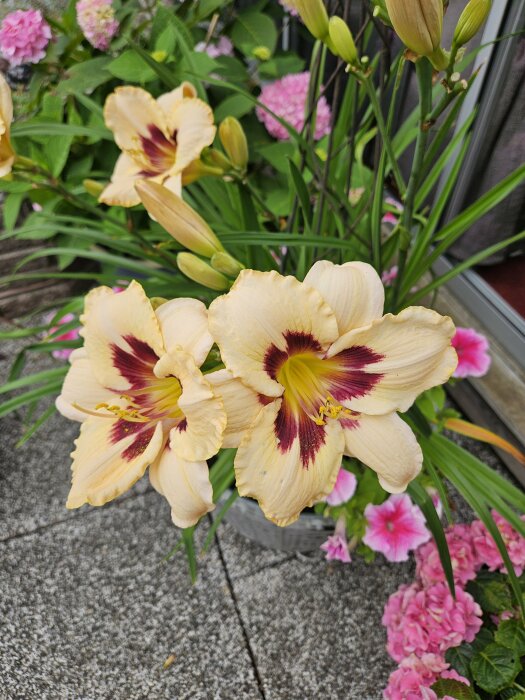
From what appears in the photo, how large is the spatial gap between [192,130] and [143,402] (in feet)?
1.62

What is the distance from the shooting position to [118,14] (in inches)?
58.7

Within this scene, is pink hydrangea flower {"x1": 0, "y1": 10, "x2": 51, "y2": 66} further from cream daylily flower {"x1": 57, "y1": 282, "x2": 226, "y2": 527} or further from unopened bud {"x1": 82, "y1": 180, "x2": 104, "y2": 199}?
cream daylily flower {"x1": 57, "y1": 282, "x2": 226, "y2": 527}

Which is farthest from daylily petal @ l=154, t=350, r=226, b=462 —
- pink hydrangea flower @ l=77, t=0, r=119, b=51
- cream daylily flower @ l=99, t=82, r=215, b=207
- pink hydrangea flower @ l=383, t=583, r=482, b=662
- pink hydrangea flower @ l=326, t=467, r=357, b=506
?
pink hydrangea flower @ l=77, t=0, r=119, b=51

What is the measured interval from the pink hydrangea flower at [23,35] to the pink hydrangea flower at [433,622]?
1706 mm

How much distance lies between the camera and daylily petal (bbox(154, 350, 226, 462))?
59 cm

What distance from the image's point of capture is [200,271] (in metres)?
0.78

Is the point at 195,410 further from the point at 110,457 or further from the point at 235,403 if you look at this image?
the point at 110,457

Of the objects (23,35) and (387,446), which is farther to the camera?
(23,35)

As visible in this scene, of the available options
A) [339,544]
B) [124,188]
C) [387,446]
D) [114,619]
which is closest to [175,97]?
[124,188]

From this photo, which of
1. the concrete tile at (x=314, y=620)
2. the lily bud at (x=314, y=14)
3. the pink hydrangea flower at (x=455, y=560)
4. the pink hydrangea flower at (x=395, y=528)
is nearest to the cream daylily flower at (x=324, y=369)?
the lily bud at (x=314, y=14)

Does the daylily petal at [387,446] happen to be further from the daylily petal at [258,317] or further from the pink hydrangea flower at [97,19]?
the pink hydrangea flower at [97,19]

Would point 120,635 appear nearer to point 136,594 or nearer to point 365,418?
point 136,594

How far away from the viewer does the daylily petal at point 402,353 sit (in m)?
0.62

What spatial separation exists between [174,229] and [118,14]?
111 cm
